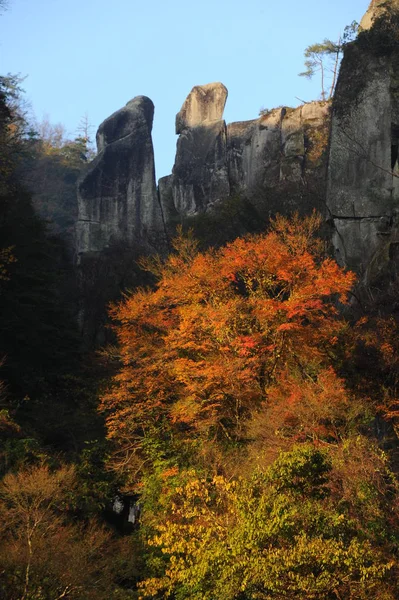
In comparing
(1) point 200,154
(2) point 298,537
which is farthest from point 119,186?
(2) point 298,537

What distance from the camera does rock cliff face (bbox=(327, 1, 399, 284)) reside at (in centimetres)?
2609

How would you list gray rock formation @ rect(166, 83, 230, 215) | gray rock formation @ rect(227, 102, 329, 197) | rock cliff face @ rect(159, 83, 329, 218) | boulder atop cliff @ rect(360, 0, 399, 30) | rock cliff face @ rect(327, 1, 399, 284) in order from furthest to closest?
gray rock formation @ rect(166, 83, 230, 215)
rock cliff face @ rect(159, 83, 329, 218)
gray rock formation @ rect(227, 102, 329, 197)
boulder atop cliff @ rect(360, 0, 399, 30)
rock cliff face @ rect(327, 1, 399, 284)

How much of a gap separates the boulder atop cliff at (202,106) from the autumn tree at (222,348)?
2431 centimetres

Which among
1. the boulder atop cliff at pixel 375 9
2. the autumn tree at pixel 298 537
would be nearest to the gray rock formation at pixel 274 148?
the boulder atop cliff at pixel 375 9

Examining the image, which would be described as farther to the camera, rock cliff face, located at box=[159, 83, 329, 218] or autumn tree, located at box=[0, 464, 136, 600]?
rock cliff face, located at box=[159, 83, 329, 218]

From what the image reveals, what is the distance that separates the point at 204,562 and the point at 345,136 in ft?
65.2

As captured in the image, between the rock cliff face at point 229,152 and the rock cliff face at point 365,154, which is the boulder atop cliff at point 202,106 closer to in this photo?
the rock cliff face at point 229,152

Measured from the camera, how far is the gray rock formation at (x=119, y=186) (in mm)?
43719

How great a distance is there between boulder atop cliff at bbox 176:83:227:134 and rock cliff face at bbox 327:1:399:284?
17.0 meters

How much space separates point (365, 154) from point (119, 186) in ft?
69.2

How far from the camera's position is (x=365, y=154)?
87.5ft

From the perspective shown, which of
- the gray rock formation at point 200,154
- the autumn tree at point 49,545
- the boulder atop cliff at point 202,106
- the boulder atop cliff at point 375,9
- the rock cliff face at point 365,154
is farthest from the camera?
the boulder atop cliff at point 202,106

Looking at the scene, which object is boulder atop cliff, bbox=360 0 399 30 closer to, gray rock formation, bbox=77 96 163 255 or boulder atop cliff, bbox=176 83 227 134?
boulder atop cliff, bbox=176 83 227 134

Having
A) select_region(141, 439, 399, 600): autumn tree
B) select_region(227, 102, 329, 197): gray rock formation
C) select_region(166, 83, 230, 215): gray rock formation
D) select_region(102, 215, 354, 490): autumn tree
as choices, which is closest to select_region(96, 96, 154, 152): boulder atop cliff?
select_region(166, 83, 230, 215): gray rock formation
